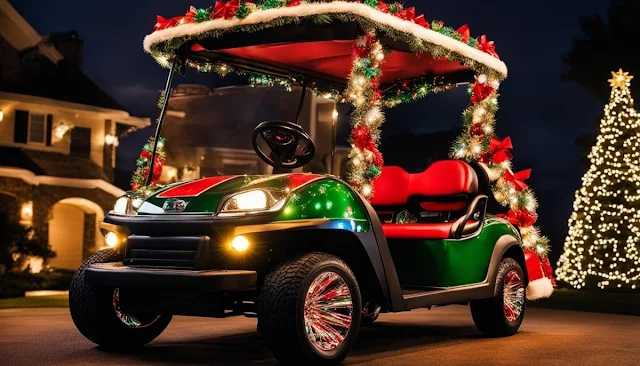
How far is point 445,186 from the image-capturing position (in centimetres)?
895

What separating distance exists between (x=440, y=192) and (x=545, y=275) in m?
1.63

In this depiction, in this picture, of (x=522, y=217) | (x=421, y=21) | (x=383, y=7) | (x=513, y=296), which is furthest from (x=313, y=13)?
(x=522, y=217)

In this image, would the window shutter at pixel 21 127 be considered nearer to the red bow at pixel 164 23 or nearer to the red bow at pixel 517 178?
the red bow at pixel 164 23

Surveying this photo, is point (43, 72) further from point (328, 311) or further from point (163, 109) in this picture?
point (328, 311)

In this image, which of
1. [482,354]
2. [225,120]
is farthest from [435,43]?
[225,120]

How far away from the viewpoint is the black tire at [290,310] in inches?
240

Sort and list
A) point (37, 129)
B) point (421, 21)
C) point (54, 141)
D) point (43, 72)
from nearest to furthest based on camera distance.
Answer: point (421, 21)
point (37, 129)
point (54, 141)
point (43, 72)

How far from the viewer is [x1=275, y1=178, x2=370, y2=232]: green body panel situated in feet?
21.1

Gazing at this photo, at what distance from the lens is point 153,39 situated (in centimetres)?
802

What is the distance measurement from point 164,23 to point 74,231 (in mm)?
20423

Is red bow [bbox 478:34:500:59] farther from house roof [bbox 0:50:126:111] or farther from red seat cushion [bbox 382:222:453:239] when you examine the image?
house roof [bbox 0:50:126:111]

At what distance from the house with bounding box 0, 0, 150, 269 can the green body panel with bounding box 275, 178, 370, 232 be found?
1814 cm

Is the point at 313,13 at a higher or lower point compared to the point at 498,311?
higher

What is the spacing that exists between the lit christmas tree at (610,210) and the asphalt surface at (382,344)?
8.35 meters
